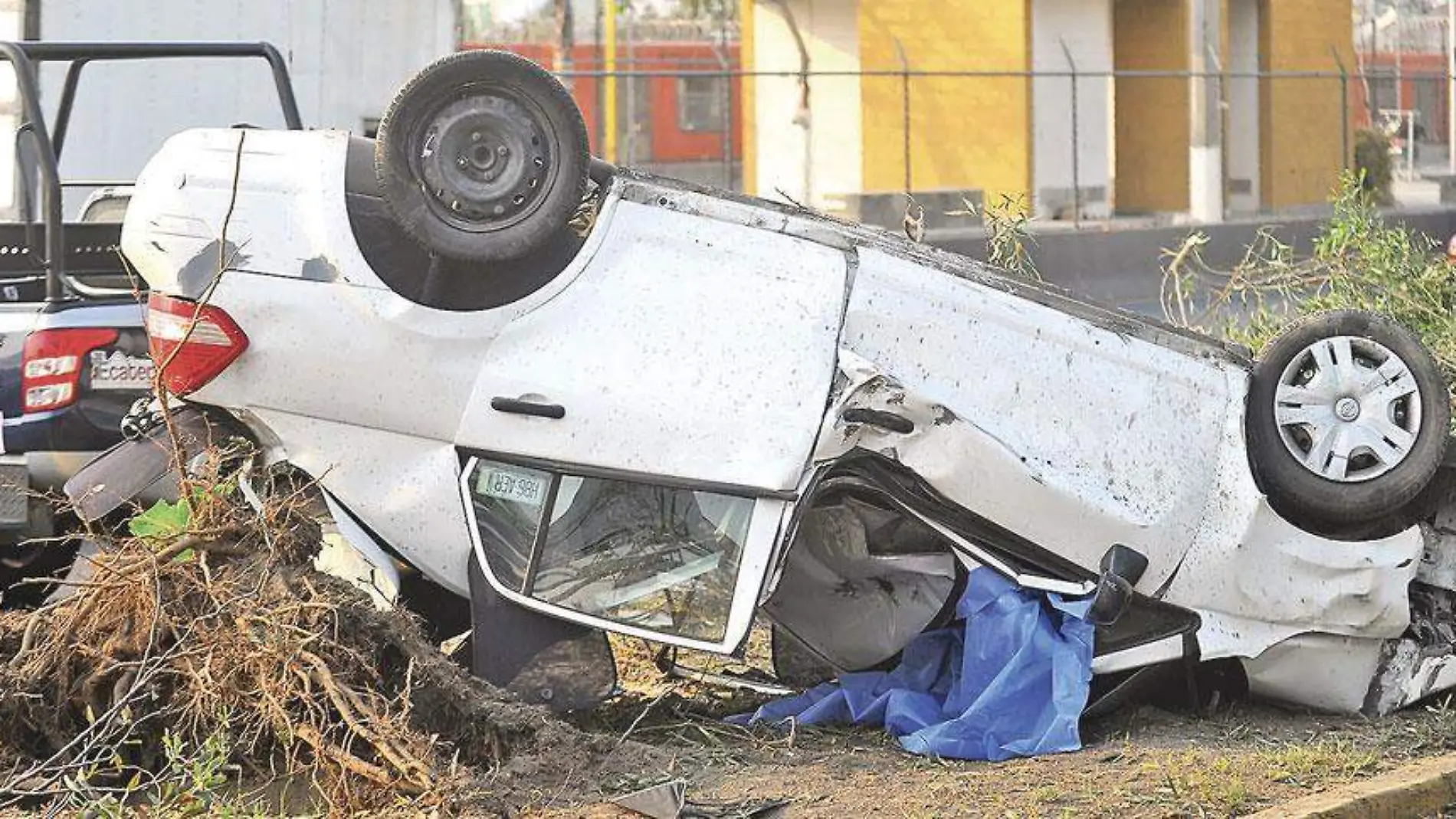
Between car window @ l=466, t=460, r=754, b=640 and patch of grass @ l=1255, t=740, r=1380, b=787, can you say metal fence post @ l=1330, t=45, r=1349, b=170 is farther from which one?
car window @ l=466, t=460, r=754, b=640

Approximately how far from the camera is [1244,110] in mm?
31641

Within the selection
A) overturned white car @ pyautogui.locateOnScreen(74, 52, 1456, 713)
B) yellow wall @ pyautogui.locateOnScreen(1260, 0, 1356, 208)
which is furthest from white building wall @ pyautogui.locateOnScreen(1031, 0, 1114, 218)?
overturned white car @ pyautogui.locateOnScreen(74, 52, 1456, 713)

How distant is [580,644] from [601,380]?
2.40 feet

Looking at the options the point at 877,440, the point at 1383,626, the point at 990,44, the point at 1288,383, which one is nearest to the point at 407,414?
the point at 877,440

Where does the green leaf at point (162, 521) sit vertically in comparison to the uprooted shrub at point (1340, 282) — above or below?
below

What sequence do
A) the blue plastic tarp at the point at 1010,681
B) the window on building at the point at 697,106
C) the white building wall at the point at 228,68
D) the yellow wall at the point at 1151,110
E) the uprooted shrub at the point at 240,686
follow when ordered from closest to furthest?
the uprooted shrub at the point at 240,686, the blue plastic tarp at the point at 1010,681, the white building wall at the point at 228,68, the yellow wall at the point at 1151,110, the window on building at the point at 697,106

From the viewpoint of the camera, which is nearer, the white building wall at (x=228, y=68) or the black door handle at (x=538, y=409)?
the black door handle at (x=538, y=409)

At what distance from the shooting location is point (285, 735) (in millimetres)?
5207

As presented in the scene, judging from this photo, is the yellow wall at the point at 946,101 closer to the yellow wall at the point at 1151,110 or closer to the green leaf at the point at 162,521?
the yellow wall at the point at 1151,110

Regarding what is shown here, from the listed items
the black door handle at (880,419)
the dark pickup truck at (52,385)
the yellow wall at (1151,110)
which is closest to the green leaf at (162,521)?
the dark pickup truck at (52,385)

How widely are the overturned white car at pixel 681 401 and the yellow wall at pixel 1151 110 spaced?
982 inches

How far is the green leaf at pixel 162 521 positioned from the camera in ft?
18.2

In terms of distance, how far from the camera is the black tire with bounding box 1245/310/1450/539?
18.9 feet

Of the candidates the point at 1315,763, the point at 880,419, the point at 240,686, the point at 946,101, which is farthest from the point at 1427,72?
the point at 240,686
